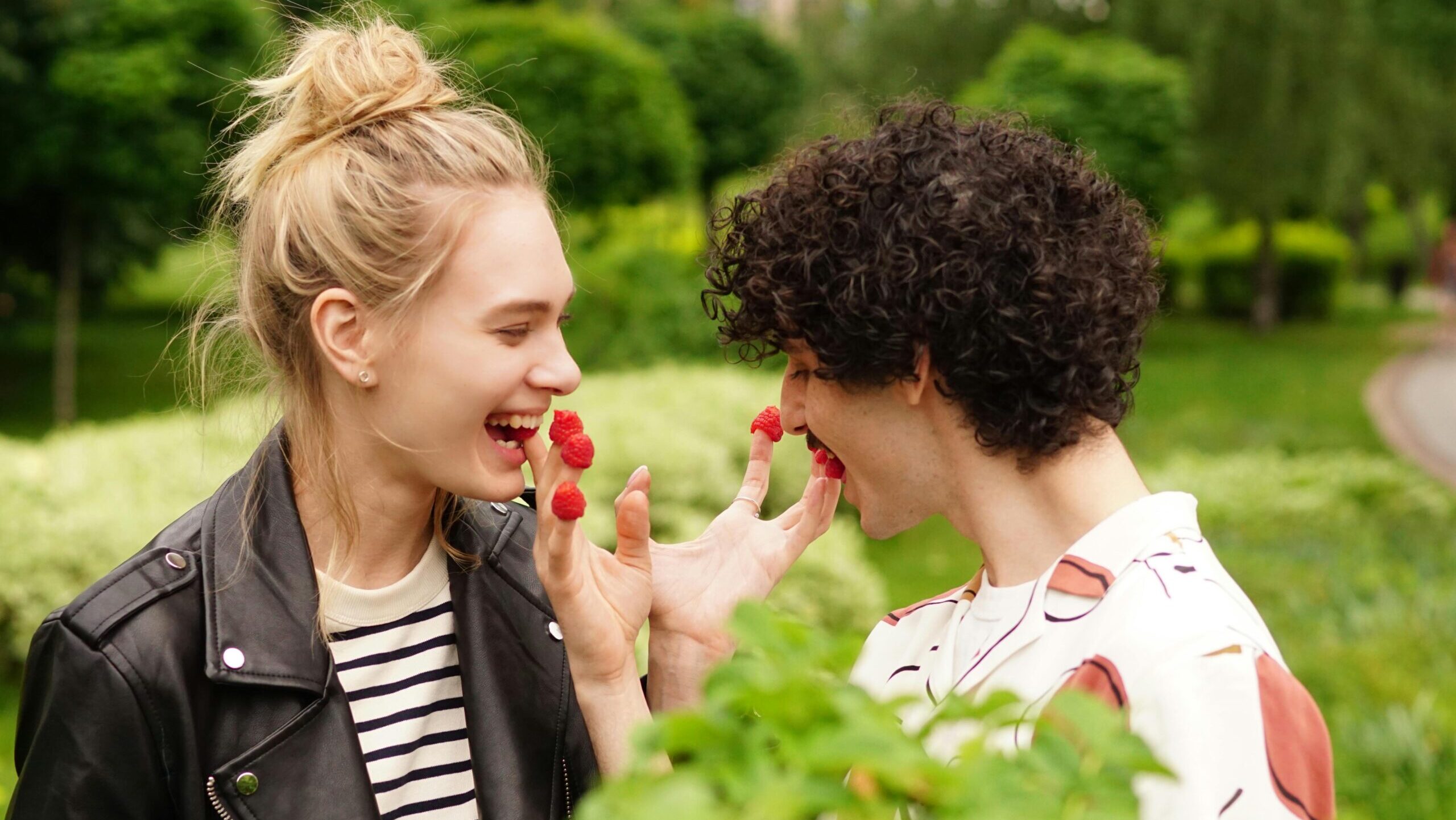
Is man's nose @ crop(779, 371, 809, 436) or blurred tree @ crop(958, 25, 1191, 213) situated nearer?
man's nose @ crop(779, 371, 809, 436)

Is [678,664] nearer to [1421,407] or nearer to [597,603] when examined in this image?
[597,603]

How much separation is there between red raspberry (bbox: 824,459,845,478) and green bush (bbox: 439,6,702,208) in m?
9.01

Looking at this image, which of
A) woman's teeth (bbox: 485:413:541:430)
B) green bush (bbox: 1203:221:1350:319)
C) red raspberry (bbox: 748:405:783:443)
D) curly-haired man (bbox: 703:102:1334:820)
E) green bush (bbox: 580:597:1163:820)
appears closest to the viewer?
green bush (bbox: 580:597:1163:820)

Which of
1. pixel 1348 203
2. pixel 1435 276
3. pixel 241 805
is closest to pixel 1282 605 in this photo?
pixel 241 805

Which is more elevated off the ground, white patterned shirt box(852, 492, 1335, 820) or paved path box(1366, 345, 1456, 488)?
white patterned shirt box(852, 492, 1335, 820)

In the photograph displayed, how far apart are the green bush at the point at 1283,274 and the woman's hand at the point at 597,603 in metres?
23.7

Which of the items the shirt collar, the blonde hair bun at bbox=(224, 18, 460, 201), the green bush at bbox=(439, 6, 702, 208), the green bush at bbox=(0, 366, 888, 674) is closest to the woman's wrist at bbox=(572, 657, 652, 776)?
the shirt collar

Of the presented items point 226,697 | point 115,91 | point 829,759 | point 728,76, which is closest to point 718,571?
point 226,697

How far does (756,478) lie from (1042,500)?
0.77 meters

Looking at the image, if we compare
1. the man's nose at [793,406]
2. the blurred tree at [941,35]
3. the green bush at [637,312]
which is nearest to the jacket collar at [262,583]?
the man's nose at [793,406]

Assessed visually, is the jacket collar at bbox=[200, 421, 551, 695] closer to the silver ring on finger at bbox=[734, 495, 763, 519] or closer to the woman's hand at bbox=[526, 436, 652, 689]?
the woman's hand at bbox=[526, 436, 652, 689]

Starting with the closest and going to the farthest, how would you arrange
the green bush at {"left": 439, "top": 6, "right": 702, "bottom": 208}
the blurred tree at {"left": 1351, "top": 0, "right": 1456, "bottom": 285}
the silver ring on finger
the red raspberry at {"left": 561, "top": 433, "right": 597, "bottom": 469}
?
the red raspberry at {"left": 561, "top": 433, "right": 597, "bottom": 469}, the silver ring on finger, the green bush at {"left": 439, "top": 6, "right": 702, "bottom": 208}, the blurred tree at {"left": 1351, "top": 0, "right": 1456, "bottom": 285}

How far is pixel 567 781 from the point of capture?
221cm

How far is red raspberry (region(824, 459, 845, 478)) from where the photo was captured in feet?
6.98
